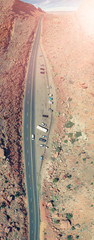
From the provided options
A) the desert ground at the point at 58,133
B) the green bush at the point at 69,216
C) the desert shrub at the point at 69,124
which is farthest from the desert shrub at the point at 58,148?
the green bush at the point at 69,216

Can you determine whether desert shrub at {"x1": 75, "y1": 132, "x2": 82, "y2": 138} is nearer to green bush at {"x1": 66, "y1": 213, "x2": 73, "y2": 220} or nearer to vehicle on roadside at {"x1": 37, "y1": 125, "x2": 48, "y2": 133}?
vehicle on roadside at {"x1": 37, "y1": 125, "x2": 48, "y2": 133}

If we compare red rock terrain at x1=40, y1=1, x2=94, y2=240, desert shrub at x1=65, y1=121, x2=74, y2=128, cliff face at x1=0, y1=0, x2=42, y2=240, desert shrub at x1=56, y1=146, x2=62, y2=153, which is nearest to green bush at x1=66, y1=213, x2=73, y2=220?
red rock terrain at x1=40, y1=1, x2=94, y2=240

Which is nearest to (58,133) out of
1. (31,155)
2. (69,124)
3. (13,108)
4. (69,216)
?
(69,124)

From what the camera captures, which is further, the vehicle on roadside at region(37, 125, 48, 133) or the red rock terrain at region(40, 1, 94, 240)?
the vehicle on roadside at region(37, 125, 48, 133)

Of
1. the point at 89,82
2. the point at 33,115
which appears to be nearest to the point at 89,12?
the point at 89,82

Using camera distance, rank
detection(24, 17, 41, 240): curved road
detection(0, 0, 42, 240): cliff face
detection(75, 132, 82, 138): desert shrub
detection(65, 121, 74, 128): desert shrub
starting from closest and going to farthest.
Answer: detection(0, 0, 42, 240): cliff face
detection(24, 17, 41, 240): curved road
detection(75, 132, 82, 138): desert shrub
detection(65, 121, 74, 128): desert shrub

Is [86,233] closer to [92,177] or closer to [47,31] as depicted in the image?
[92,177]
